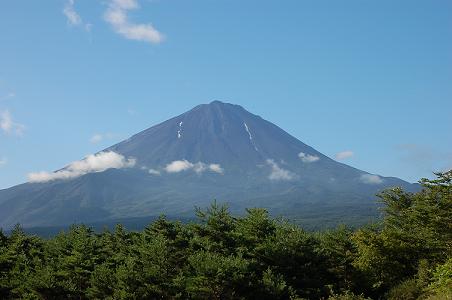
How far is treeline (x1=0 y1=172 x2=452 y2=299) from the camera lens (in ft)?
119

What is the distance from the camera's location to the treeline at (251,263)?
1431 inches

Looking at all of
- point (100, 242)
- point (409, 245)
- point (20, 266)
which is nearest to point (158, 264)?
point (100, 242)

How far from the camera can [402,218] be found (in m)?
59.5

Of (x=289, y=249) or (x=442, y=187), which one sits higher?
(x=442, y=187)

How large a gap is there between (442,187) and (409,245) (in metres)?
7.43

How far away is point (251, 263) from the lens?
1497 inches

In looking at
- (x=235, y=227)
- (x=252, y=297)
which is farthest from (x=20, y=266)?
(x=252, y=297)

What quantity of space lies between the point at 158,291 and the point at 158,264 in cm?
268

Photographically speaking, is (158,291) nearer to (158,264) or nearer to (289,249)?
(158,264)

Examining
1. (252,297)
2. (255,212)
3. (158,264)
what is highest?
(255,212)

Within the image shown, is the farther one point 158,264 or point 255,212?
point 255,212

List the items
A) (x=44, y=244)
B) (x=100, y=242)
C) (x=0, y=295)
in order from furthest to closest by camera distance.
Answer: (x=44, y=244)
(x=100, y=242)
(x=0, y=295)

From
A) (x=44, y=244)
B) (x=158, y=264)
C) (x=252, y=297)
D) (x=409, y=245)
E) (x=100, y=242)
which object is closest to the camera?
(x=252, y=297)

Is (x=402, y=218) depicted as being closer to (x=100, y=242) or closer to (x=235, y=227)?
(x=235, y=227)
